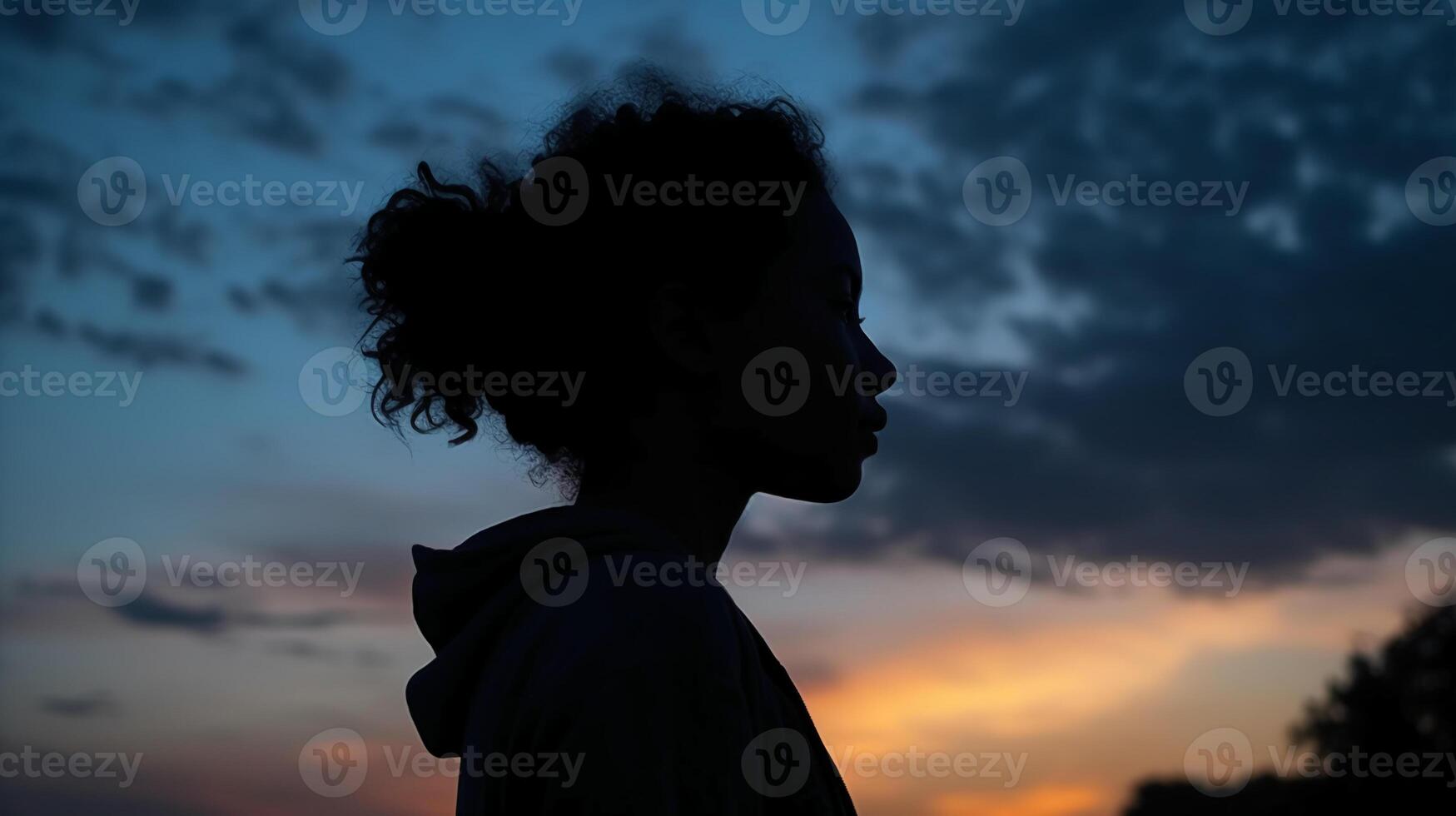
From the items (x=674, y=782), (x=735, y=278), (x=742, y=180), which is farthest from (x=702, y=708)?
(x=742, y=180)

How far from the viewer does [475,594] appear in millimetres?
2703

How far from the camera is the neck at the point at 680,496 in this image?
9.03 feet

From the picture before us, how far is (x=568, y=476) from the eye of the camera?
356cm

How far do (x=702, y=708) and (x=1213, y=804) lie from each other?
4403 cm

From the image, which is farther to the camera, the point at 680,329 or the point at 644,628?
the point at 680,329

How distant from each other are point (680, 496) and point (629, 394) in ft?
0.98

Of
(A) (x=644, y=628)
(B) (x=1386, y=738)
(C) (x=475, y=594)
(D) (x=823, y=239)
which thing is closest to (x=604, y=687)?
(A) (x=644, y=628)

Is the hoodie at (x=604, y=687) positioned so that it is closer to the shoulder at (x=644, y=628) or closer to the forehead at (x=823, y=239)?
the shoulder at (x=644, y=628)

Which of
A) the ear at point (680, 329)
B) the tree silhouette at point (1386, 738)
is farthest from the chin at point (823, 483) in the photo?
the tree silhouette at point (1386, 738)

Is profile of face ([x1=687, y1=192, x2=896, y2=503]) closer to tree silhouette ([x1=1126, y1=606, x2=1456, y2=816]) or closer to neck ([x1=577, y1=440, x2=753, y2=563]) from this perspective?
neck ([x1=577, y1=440, x2=753, y2=563])

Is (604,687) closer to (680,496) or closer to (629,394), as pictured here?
(680,496)

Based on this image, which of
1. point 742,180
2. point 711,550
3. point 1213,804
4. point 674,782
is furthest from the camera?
point 1213,804

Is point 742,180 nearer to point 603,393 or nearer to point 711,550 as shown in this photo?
point 603,393

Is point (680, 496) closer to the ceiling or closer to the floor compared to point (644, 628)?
closer to the ceiling
